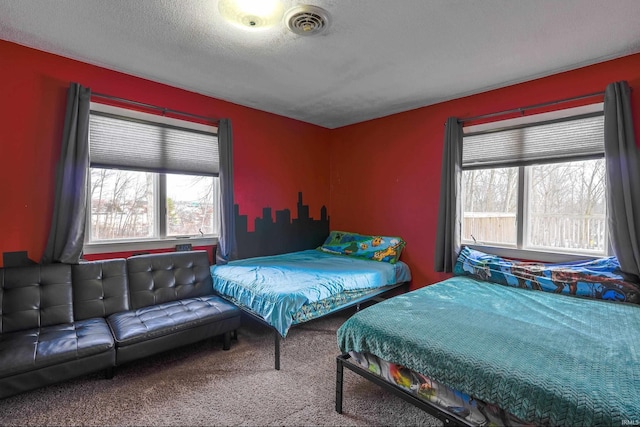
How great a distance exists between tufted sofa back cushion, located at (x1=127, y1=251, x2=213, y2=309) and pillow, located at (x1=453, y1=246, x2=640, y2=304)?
100 inches

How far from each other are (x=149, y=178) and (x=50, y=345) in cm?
164

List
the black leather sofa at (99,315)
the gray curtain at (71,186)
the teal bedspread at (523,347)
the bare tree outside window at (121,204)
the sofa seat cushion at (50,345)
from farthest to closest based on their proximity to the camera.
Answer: the bare tree outside window at (121,204) < the gray curtain at (71,186) < the black leather sofa at (99,315) < the sofa seat cushion at (50,345) < the teal bedspread at (523,347)

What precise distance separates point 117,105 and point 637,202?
13.9 ft

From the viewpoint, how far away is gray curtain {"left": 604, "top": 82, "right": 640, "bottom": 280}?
2248 mm

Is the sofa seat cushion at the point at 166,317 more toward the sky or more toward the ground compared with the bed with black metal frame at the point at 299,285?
more toward the ground

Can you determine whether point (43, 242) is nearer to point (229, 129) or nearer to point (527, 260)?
point (229, 129)

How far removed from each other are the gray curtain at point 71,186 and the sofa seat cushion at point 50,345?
570 millimetres

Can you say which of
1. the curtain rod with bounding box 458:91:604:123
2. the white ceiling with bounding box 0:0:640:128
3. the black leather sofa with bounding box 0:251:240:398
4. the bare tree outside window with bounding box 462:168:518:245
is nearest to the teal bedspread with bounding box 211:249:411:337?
the black leather sofa with bounding box 0:251:240:398

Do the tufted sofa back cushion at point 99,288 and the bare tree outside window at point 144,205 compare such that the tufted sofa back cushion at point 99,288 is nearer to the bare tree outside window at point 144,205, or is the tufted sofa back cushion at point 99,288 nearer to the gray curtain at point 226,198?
the bare tree outside window at point 144,205

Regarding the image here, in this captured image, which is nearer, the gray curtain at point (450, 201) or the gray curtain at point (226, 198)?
the gray curtain at point (450, 201)

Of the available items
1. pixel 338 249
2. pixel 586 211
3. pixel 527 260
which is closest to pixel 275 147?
pixel 338 249

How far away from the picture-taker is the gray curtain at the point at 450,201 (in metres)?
3.13

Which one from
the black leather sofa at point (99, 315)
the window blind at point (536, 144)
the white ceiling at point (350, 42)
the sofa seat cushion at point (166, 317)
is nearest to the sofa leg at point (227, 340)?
the black leather sofa at point (99, 315)

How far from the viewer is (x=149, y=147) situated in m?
2.94
